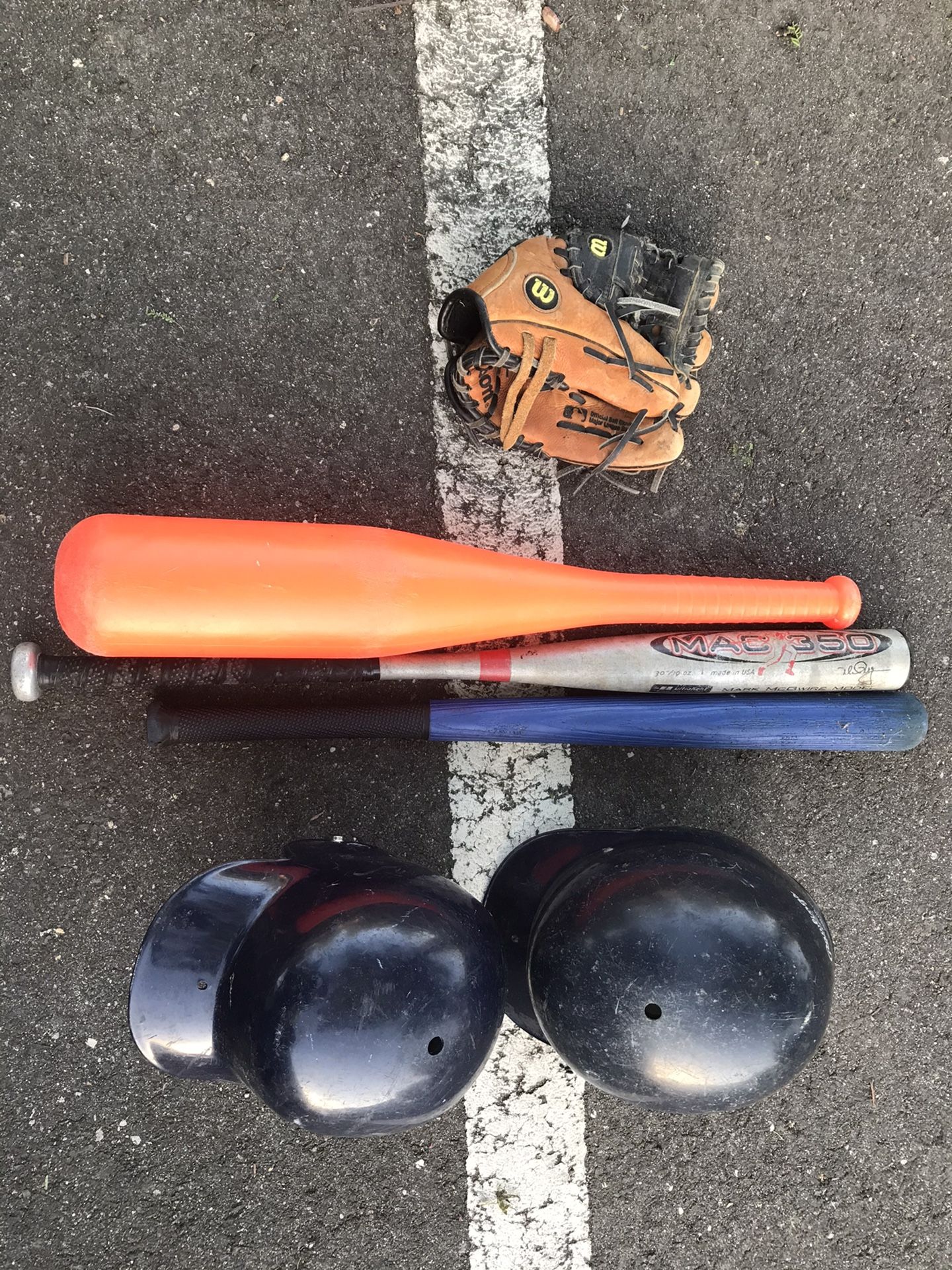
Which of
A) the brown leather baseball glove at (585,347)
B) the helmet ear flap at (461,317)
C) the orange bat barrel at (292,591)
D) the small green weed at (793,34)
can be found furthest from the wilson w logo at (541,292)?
the small green weed at (793,34)

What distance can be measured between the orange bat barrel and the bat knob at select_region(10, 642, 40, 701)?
249mm

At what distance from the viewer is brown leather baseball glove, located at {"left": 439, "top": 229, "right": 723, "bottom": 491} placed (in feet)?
6.98

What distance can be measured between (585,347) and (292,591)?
1.08 meters

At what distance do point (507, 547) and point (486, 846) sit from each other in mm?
886

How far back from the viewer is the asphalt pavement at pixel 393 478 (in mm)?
2238

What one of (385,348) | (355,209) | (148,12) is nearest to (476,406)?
(385,348)

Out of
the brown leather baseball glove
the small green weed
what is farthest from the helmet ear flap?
the small green weed

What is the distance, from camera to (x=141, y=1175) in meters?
2.26

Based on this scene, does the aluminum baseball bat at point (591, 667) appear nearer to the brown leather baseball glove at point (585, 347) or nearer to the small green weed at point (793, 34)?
the brown leather baseball glove at point (585, 347)

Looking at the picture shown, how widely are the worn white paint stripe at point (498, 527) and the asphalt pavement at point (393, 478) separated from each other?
6cm

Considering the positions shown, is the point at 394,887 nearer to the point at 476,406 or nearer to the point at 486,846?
the point at 486,846

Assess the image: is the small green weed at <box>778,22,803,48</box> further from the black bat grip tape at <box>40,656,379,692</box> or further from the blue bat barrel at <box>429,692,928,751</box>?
the black bat grip tape at <box>40,656,379,692</box>

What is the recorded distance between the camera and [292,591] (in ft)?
5.84

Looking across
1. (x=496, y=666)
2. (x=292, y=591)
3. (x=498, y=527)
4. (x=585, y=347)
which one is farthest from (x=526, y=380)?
(x=292, y=591)
